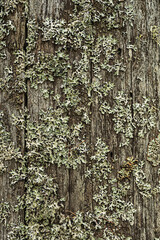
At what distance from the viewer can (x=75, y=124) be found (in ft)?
6.38

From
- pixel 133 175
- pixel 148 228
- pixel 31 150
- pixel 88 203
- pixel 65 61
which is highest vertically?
pixel 65 61

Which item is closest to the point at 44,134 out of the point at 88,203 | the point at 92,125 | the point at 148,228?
the point at 92,125

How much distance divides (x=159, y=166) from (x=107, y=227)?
651mm

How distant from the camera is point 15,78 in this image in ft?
6.38

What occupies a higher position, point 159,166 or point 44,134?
point 44,134

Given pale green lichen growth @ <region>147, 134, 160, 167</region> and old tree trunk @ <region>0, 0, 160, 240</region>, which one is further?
pale green lichen growth @ <region>147, 134, 160, 167</region>

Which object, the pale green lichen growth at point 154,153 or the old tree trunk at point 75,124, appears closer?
the old tree trunk at point 75,124

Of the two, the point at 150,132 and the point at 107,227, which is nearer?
the point at 107,227

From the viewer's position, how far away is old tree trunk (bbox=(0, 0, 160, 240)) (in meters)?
1.89

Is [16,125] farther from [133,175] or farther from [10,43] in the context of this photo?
[133,175]

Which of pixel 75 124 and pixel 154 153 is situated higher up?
pixel 75 124

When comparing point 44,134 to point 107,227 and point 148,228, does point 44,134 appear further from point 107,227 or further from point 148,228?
point 148,228

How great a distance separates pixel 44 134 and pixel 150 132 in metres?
0.88

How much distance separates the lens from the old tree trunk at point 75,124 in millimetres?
1894
